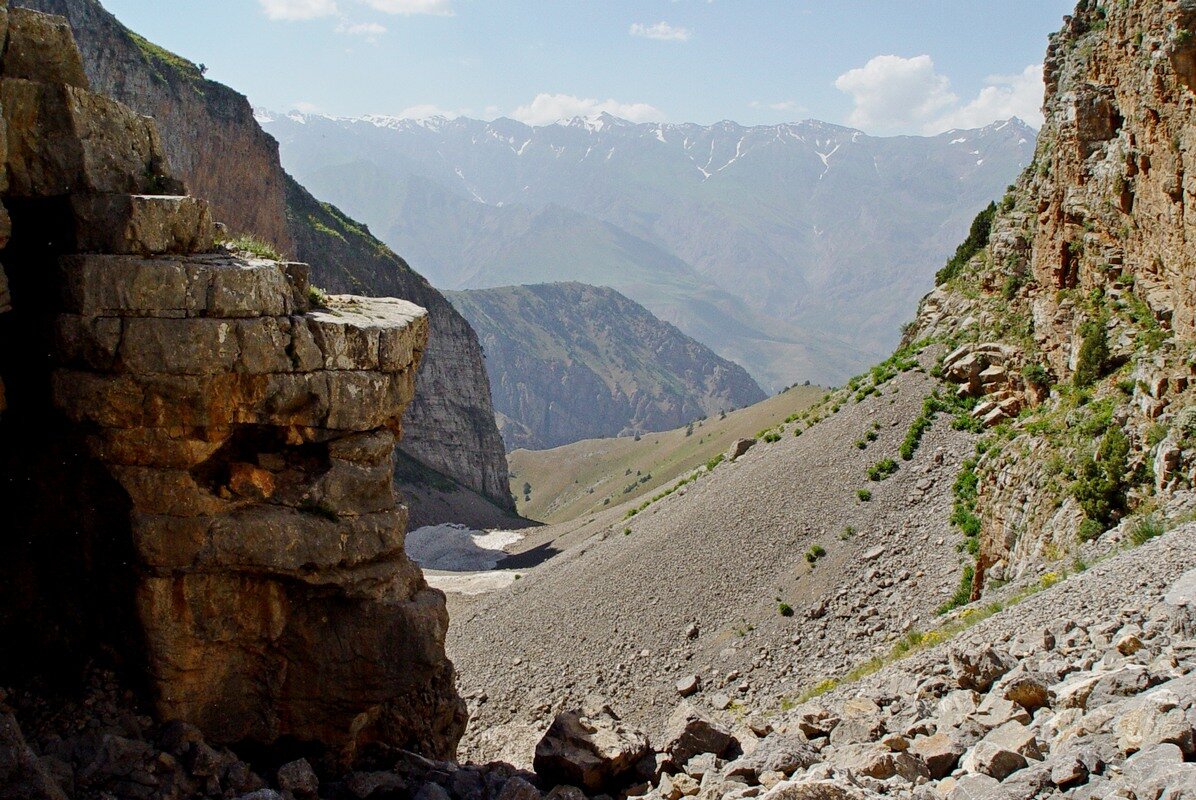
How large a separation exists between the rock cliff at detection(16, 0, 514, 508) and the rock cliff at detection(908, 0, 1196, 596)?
4676 cm

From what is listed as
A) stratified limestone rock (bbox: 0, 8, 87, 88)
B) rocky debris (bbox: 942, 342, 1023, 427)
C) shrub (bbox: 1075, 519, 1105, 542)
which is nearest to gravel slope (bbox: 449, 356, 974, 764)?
rocky debris (bbox: 942, 342, 1023, 427)

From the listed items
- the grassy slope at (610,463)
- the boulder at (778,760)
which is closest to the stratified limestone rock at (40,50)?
the boulder at (778,760)

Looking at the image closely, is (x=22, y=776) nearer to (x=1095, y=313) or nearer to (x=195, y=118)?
(x=1095, y=313)

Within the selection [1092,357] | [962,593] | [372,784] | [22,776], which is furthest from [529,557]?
[22,776]

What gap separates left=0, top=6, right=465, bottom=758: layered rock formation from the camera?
1553 centimetres

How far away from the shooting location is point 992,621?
17109 mm

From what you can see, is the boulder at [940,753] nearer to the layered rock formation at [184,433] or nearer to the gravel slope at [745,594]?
the layered rock formation at [184,433]

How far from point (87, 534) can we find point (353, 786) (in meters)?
6.32

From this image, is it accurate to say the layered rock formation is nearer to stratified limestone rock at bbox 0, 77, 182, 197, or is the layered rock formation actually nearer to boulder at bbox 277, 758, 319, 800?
Answer: stratified limestone rock at bbox 0, 77, 182, 197

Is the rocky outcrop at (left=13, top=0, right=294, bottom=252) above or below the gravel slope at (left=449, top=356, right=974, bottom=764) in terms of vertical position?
above

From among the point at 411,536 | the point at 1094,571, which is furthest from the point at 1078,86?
the point at 411,536

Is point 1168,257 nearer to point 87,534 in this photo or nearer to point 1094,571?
point 1094,571

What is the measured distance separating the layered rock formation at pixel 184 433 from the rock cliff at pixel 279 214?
43.2m

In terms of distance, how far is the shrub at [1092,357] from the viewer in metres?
26.2
